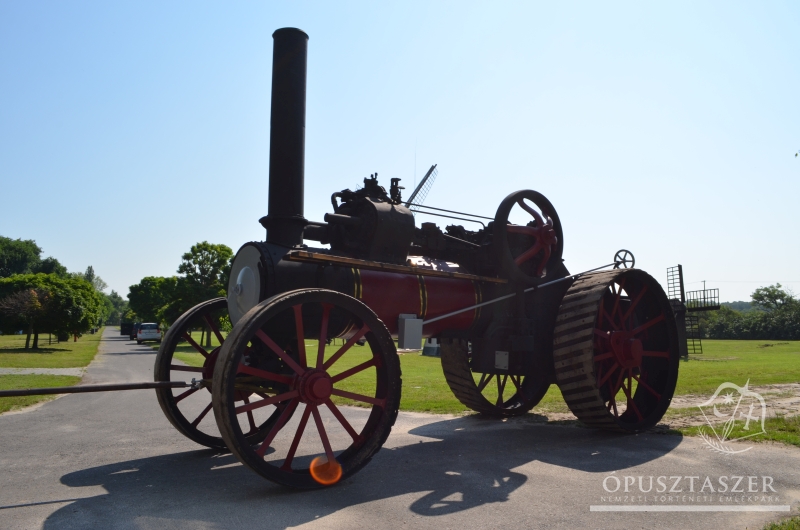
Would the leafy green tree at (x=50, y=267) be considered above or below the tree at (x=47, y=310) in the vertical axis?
above

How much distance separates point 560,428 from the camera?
852 centimetres

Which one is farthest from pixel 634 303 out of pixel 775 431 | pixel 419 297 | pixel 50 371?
pixel 50 371

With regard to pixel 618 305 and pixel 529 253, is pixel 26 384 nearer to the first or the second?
pixel 529 253

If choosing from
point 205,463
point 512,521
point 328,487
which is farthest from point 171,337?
point 512,521

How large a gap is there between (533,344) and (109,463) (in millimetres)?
5198

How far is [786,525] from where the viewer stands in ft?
13.7

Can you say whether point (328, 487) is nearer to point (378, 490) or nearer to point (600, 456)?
point (378, 490)

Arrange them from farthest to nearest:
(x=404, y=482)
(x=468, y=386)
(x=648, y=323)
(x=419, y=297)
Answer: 1. (x=468, y=386)
2. (x=648, y=323)
3. (x=419, y=297)
4. (x=404, y=482)

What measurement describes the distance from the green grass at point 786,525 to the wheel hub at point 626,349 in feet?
12.2

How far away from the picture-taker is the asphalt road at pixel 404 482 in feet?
14.4

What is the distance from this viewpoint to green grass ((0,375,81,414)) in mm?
10957

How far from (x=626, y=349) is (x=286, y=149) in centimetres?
513

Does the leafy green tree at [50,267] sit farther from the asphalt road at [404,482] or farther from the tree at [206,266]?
the asphalt road at [404,482]

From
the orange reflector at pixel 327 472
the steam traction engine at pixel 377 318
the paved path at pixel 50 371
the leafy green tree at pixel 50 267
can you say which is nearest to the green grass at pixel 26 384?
the paved path at pixel 50 371
